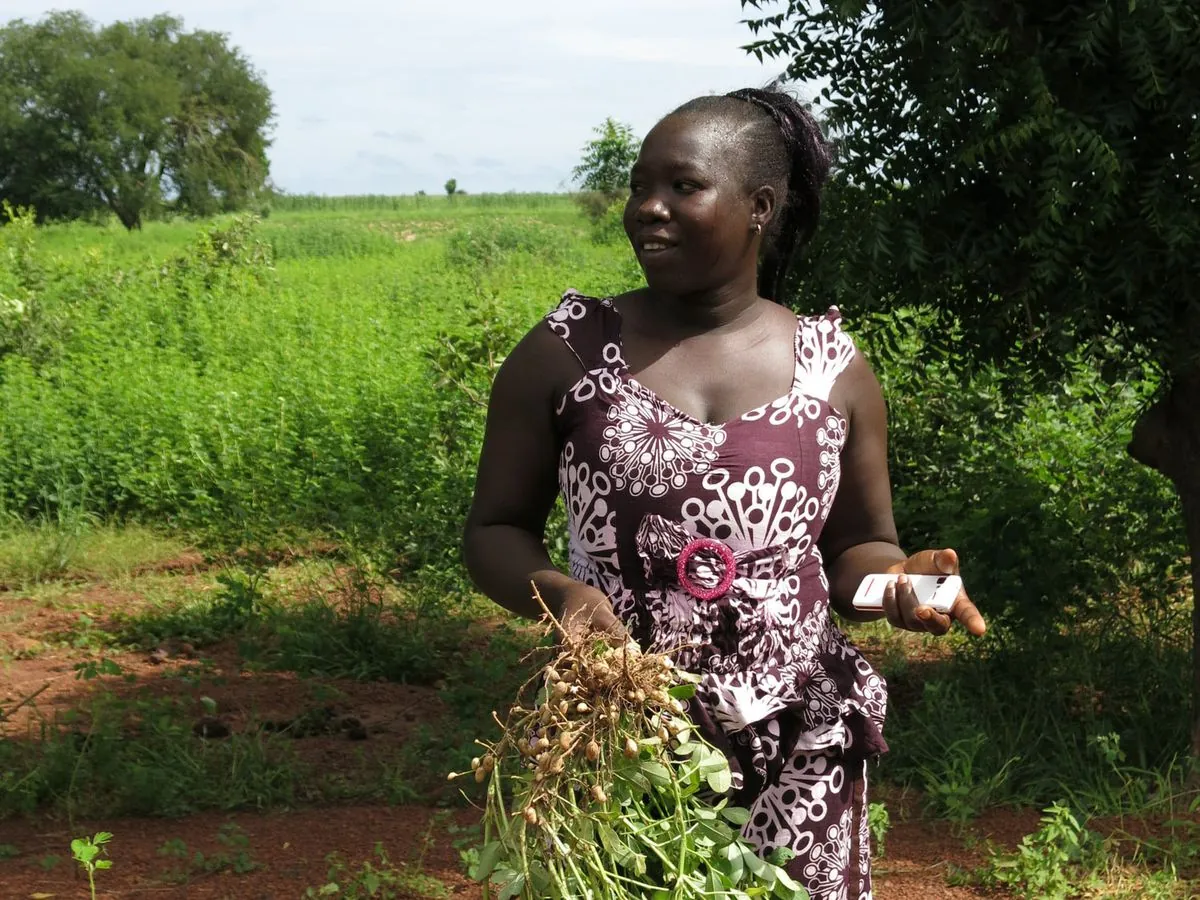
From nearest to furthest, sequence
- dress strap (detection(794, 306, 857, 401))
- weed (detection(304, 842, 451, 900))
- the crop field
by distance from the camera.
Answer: dress strap (detection(794, 306, 857, 401)), weed (detection(304, 842, 451, 900)), the crop field

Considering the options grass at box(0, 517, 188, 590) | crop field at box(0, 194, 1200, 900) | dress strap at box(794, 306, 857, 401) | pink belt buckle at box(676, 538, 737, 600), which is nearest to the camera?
pink belt buckle at box(676, 538, 737, 600)

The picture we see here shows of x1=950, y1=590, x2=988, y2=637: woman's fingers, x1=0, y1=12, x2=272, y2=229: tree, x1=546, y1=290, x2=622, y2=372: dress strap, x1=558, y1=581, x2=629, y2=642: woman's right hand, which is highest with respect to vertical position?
x1=0, y1=12, x2=272, y2=229: tree

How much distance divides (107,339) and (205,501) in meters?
3.38

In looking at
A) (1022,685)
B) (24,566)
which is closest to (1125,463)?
(1022,685)

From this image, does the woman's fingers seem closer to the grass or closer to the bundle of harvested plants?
the bundle of harvested plants

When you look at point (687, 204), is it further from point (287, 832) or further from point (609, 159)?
point (609, 159)

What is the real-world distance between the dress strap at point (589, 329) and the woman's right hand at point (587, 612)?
0.98ft

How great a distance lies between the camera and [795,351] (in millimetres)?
1975

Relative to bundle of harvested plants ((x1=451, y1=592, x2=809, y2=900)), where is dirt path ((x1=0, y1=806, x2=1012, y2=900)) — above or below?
below

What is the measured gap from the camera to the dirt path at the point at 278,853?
12.0 feet

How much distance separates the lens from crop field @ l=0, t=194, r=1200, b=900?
155 inches

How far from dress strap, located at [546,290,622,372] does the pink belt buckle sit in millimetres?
255

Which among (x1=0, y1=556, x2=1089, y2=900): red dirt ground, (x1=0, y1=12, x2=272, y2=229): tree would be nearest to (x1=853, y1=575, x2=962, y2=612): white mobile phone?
(x1=0, y1=556, x2=1089, y2=900): red dirt ground

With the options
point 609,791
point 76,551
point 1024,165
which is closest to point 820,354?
point 609,791
